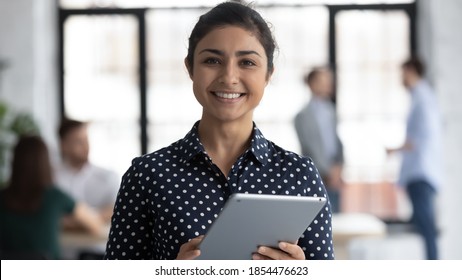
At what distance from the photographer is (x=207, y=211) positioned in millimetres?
815

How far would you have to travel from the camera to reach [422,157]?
9.50 ft

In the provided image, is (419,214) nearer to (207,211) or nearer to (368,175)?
(368,175)

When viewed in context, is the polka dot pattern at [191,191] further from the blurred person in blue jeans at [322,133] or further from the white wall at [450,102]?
the blurred person in blue jeans at [322,133]

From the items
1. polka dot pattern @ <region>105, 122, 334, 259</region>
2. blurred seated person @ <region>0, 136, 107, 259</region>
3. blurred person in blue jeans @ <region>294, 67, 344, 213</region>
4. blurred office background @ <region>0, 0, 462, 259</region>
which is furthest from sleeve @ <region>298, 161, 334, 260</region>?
blurred person in blue jeans @ <region>294, 67, 344, 213</region>

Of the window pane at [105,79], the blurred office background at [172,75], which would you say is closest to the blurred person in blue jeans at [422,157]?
the blurred office background at [172,75]

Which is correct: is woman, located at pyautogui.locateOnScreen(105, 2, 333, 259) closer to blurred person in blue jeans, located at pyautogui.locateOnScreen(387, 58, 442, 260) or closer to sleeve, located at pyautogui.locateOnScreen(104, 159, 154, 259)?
sleeve, located at pyautogui.locateOnScreen(104, 159, 154, 259)

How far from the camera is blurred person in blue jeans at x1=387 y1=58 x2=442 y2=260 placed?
2582mm

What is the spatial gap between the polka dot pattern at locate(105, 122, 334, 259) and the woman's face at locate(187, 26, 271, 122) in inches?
1.4

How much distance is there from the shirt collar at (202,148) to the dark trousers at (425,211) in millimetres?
1702

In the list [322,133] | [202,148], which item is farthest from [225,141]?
→ [322,133]

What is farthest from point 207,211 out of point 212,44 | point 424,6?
point 424,6

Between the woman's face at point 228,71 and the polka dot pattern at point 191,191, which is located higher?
the woman's face at point 228,71

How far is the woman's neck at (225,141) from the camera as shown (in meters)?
0.83

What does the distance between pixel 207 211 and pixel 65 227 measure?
1.75 m
